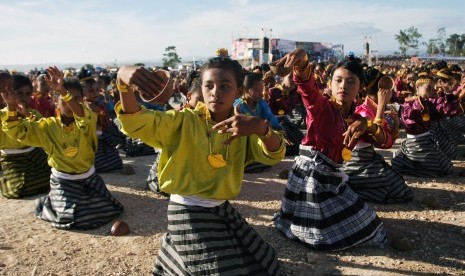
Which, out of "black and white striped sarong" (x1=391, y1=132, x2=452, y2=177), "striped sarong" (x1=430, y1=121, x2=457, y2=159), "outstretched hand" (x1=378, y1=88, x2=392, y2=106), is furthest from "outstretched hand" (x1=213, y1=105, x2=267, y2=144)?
"striped sarong" (x1=430, y1=121, x2=457, y2=159)

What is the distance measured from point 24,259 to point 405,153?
567cm

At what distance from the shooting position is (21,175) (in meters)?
5.49

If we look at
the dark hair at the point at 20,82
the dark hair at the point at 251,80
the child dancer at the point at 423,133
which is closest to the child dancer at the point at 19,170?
the dark hair at the point at 20,82

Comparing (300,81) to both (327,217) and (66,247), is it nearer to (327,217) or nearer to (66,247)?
(327,217)

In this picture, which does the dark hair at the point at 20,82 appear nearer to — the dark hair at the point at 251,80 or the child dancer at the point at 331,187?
the dark hair at the point at 251,80

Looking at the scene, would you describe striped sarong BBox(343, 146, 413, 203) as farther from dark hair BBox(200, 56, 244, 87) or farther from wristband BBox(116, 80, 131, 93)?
wristband BBox(116, 80, 131, 93)

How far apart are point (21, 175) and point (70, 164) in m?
1.52

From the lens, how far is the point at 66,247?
4.00 metres

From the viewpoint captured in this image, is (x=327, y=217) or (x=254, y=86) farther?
(x=254, y=86)

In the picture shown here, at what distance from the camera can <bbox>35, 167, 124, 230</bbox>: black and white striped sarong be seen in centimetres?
441

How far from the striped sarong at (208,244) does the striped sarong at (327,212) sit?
38.1 inches

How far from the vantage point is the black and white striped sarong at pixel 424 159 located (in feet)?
20.4

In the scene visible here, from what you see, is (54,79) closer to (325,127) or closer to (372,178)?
(325,127)

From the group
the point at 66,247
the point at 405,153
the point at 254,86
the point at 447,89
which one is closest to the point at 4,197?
the point at 66,247
